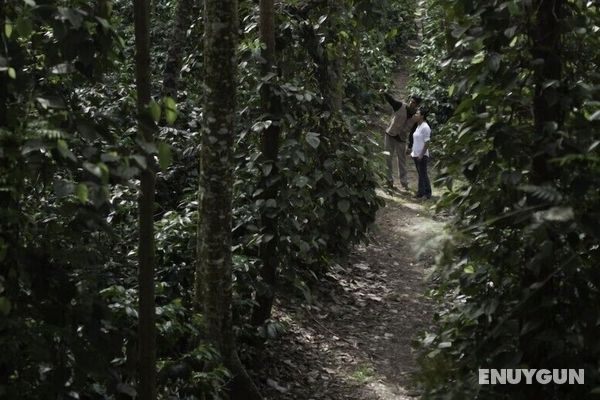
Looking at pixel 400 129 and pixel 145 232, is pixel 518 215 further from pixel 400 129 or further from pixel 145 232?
pixel 400 129

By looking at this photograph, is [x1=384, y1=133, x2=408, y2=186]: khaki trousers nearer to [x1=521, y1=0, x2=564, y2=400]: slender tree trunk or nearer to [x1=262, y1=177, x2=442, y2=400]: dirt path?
[x1=262, y1=177, x2=442, y2=400]: dirt path

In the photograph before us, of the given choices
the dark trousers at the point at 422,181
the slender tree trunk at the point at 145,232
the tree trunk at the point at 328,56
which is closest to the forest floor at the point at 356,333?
the tree trunk at the point at 328,56

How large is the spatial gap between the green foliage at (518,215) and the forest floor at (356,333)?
1.29 meters

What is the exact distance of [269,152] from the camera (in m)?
6.48

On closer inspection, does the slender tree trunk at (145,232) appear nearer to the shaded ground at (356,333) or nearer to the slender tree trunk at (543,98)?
the slender tree trunk at (543,98)

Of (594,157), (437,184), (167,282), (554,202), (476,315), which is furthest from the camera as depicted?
(167,282)

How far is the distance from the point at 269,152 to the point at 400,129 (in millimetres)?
8407

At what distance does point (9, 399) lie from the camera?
11.2 ft

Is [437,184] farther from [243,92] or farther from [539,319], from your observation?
[243,92]

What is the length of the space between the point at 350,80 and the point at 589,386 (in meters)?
13.3

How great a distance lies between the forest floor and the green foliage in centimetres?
129

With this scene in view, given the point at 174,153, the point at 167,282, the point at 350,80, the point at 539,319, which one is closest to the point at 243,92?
the point at 174,153

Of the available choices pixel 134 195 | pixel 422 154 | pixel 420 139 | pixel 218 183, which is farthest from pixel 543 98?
pixel 420 139

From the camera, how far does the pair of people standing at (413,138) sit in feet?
45.9
